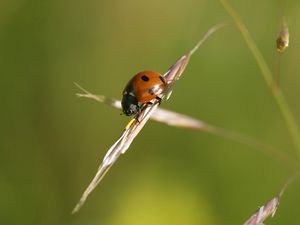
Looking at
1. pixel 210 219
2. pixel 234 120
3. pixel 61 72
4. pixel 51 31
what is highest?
pixel 51 31

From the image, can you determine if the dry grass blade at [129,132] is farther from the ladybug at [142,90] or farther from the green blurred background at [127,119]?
the green blurred background at [127,119]

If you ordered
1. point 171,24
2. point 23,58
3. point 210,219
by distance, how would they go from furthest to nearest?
point 171,24
point 23,58
point 210,219

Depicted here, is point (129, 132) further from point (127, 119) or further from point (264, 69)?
point (127, 119)

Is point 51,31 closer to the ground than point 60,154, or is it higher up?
higher up

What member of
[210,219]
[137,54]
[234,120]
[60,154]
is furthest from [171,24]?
[210,219]

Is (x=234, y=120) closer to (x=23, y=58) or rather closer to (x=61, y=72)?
(x=61, y=72)

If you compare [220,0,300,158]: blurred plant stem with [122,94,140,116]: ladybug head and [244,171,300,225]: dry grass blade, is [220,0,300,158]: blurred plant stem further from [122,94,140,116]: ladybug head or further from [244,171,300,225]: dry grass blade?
[122,94,140,116]: ladybug head
